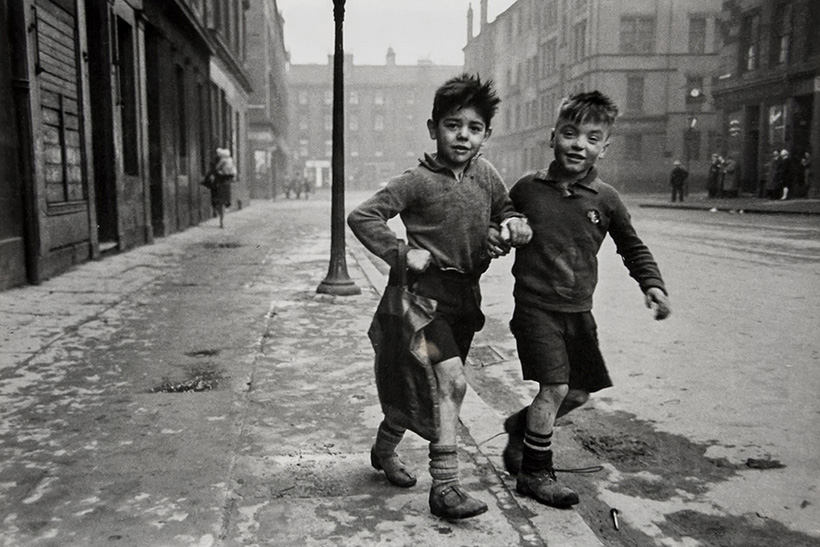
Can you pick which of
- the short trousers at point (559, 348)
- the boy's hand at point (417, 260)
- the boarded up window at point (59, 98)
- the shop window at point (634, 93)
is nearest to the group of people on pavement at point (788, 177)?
the shop window at point (634, 93)

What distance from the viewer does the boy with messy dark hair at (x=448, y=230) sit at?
8.48 ft

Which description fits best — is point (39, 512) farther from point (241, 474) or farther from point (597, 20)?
point (597, 20)

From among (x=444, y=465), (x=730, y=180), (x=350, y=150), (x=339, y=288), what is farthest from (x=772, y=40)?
(x=350, y=150)

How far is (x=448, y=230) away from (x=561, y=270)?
451 mm

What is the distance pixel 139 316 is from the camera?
6.06 metres

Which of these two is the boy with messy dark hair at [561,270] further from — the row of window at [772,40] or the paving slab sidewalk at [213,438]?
the row of window at [772,40]

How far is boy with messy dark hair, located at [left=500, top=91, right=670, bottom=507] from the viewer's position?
2738 mm

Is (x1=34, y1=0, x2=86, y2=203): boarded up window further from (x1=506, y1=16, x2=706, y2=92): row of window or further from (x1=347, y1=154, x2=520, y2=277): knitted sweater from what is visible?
(x1=506, y1=16, x2=706, y2=92): row of window

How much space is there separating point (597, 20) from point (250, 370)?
43.3 metres

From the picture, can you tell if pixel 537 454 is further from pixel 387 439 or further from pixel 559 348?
pixel 387 439

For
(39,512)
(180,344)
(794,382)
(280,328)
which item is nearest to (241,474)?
(39,512)

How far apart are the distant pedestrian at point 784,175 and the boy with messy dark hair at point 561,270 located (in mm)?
27179

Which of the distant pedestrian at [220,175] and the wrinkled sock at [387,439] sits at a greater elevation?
the distant pedestrian at [220,175]

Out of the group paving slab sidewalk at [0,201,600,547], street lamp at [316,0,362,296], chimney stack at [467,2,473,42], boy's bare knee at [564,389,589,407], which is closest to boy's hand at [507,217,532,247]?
boy's bare knee at [564,389,589,407]
